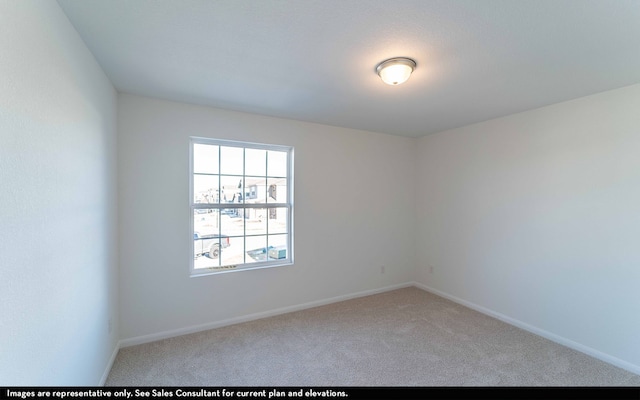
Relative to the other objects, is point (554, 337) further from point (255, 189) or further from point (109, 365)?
point (109, 365)

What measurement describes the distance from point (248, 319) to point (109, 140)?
7.61 feet

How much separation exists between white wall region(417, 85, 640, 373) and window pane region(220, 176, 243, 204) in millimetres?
2904

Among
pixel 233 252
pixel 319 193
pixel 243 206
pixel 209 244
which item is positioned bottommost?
pixel 233 252

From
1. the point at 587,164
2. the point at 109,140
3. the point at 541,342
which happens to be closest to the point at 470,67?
the point at 587,164

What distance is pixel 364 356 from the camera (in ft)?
8.05

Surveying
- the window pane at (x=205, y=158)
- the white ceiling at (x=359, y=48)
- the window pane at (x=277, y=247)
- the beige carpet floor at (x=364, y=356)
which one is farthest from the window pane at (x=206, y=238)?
the white ceiling at (x=359, y=48)

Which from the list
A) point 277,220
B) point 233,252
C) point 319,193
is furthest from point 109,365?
point 319,193

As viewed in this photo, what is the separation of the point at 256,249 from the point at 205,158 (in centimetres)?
124

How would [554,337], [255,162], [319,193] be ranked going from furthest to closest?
[319,193] → [255,162] → [554,337]

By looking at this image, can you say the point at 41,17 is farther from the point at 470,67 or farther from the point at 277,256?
the point at 277,256

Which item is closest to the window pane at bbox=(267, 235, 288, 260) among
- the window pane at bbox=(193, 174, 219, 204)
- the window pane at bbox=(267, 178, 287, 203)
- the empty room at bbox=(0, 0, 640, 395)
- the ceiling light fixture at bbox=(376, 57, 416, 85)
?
the empty room at bbox=(0, 0, 640, 395)

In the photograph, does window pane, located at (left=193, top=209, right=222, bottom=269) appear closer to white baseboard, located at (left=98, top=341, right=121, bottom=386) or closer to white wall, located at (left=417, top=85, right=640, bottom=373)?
white baseboard, located at (left=98, top=341, right=121, bottom=386)

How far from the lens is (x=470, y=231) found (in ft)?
11.8

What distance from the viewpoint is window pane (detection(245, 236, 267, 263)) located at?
3258 millimetres
